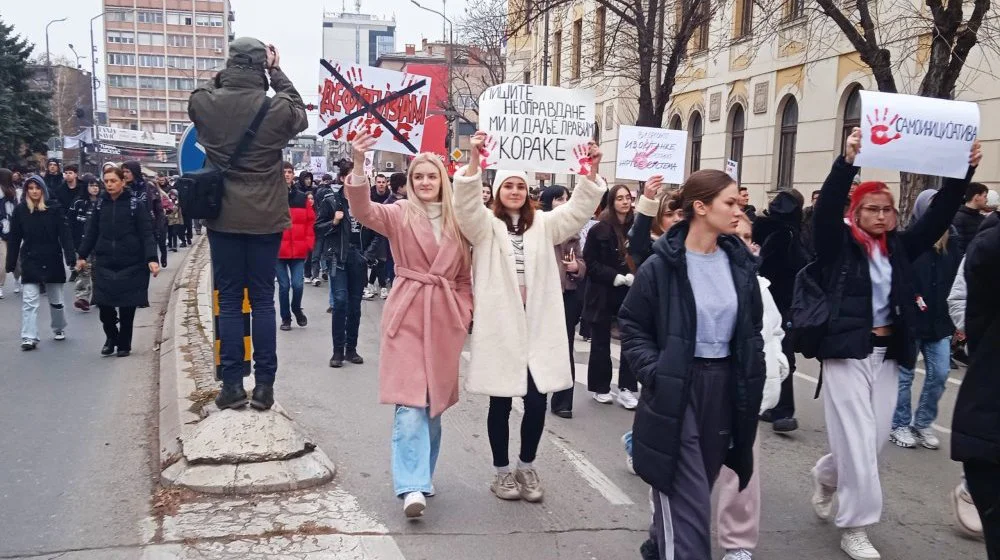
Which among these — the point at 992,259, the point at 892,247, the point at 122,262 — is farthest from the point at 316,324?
the point at 992,259

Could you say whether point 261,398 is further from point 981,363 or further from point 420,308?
point 981,363

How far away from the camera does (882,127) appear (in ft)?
14.7

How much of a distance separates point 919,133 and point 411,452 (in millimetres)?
3161

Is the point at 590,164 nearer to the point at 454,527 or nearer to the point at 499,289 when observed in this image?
the point at 499,289

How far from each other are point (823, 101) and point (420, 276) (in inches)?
642

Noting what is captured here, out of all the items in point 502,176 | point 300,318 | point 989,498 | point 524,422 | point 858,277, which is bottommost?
point 300,318

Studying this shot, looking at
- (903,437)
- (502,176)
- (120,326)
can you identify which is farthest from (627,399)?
(120,326)

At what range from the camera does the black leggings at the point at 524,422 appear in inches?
194

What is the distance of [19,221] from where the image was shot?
993 centimetres

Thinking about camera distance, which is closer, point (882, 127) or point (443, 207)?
point (882, 127)

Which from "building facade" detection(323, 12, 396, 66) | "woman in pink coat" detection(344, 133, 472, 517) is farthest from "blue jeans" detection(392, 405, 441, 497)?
"building facade" detection(323, 12, 396, 66)

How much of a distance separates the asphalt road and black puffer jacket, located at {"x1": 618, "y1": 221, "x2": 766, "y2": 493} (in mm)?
2636

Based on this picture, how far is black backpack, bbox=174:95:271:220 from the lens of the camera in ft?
16.5

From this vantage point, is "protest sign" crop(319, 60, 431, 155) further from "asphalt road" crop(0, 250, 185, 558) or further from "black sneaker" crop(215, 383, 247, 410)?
"asphalt road" crop(0, 250, 185, 558)
